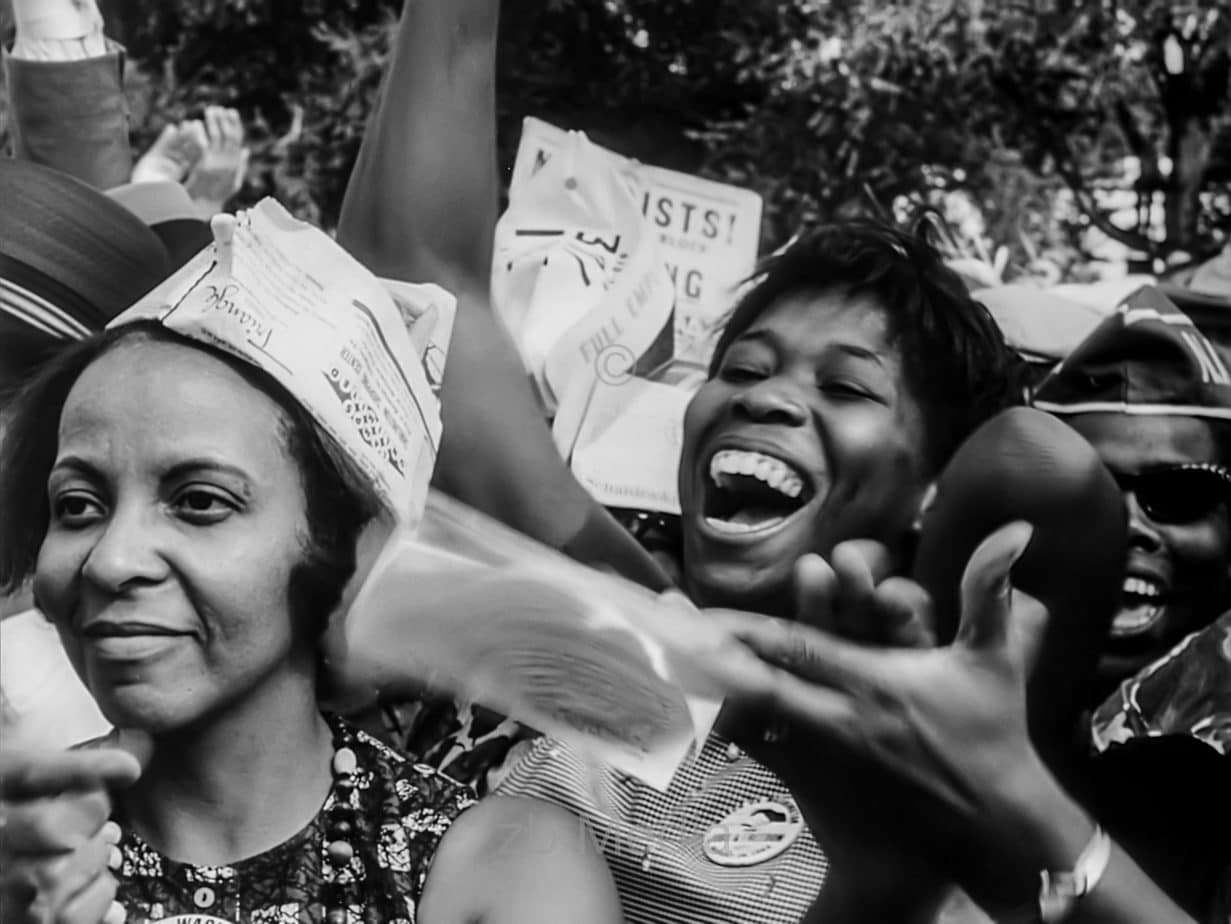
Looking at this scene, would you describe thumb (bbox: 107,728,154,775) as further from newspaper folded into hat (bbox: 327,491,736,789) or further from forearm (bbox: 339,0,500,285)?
forearm (bbox: 339,0,500,285)

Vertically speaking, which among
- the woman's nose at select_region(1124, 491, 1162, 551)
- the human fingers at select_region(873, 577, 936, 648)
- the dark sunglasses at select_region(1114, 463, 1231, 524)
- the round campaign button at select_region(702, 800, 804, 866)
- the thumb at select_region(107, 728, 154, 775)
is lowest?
the round campaign button at select_region(702, 800, 804, 866)

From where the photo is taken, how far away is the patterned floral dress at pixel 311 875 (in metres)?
1.52

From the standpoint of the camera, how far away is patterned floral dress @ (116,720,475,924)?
1.52 m

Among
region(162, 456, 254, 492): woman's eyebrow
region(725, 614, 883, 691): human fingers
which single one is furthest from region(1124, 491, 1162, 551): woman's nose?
region(162, 456, 254, 492): woman's eyebrow

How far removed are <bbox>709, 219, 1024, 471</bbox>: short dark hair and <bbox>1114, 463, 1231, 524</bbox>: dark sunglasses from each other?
0.24m

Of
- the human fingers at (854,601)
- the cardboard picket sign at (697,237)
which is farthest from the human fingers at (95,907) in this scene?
the cardboard picket sign at (697,237)

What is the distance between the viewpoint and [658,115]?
2.13 m

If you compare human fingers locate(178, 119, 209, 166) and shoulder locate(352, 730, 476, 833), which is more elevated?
human fingers locate(178, 119, 209, 166)

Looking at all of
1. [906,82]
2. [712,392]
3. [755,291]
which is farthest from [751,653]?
[906,82]

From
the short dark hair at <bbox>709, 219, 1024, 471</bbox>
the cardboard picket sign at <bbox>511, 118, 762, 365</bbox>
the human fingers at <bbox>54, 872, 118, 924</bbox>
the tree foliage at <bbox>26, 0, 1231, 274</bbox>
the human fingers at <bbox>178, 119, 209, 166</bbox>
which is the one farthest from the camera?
the human fingers at <bbox>178, 119, 209, 166</bbox>

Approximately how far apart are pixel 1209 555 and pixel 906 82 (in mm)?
777

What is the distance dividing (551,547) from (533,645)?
137 millimetres

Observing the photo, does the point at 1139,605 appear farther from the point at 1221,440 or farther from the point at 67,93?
the point at 67,93

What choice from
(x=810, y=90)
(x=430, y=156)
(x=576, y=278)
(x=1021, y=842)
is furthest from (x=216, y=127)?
(x=1021, y=842)
